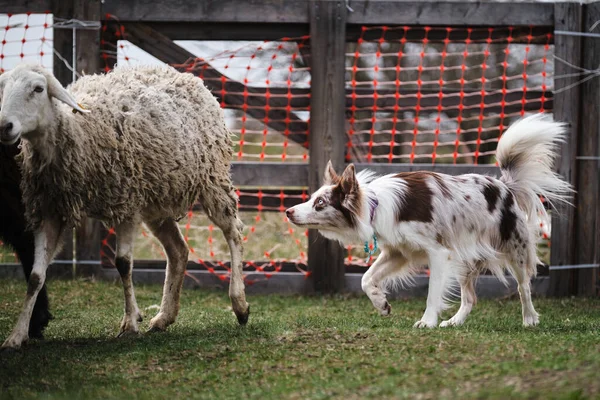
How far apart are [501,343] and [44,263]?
2.97 m

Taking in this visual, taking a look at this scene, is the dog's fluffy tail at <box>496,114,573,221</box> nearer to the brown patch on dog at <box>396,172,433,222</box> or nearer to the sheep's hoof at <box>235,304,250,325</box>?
the brown patch on dog at <box>396,172,433,222</box>

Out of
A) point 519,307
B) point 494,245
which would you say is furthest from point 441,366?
point 519,307

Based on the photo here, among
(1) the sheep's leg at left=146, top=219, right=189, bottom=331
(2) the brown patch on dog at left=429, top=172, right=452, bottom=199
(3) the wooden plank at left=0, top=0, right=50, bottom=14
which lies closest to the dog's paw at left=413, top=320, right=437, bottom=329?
(2) the brown patch on dog at left=429, top=172, right=452, bottom=199

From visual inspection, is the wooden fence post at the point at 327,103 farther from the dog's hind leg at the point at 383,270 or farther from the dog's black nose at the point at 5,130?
the dog's black nose at the point at 5,130

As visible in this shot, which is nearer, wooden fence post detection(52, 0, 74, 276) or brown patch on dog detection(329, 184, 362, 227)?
brown patch on dog detection(329, 184, 362, 227)

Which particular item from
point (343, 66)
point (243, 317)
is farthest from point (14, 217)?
point (343, 66)

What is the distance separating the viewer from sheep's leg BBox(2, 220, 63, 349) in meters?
5.41

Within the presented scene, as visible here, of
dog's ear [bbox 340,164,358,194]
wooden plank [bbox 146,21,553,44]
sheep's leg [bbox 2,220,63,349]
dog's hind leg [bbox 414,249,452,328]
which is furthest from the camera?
wooden plank [bbox 146,21,553,44]

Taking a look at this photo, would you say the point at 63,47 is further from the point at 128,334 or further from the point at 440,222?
the point at 440,222

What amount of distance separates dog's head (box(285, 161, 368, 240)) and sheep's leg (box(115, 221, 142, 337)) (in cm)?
125

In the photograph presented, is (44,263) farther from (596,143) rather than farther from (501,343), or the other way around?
(596,143)

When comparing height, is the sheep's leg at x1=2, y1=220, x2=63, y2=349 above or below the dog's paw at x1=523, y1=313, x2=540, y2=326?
above

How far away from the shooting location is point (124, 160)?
19.3 ft

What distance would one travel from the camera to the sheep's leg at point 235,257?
21.3ft
